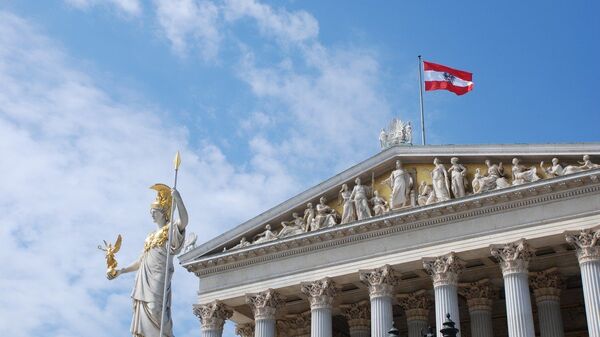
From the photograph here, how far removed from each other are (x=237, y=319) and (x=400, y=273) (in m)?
9.02

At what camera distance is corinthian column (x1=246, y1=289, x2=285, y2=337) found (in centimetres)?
3684

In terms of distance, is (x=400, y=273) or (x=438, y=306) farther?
(x=400, y=273)

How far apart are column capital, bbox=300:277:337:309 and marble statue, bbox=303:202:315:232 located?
7.94ft

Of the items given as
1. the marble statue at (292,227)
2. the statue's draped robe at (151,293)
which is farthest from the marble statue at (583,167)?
the statue's draped robe at (151,293)

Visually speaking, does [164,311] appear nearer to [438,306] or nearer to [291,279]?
[438,306]

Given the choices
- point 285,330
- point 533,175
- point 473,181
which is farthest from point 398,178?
point 285,330

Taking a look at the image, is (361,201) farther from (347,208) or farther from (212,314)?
(212,314)

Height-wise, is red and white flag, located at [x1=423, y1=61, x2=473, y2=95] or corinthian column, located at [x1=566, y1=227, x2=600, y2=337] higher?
red and white flag, located at [x1=423, y1=61, x2=473, y2=95]

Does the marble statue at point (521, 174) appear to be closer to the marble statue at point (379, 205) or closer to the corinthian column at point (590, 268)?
the corinthian column at point (590, 268)

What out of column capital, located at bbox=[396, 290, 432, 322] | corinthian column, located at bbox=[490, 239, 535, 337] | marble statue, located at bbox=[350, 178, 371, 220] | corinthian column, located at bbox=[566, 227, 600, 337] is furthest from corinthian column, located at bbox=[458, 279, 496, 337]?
corinthian column, located at bbox=[566, 227, 600, 337]

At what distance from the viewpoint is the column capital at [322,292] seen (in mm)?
35906

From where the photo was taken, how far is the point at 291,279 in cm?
3700

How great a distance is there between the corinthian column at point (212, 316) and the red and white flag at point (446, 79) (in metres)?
13.1

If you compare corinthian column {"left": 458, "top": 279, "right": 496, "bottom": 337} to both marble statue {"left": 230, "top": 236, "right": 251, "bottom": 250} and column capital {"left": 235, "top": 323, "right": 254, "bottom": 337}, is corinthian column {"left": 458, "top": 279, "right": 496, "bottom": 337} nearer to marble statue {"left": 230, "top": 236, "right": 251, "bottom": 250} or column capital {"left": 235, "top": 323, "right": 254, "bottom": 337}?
marble statue {"left": 230, "top": 236, "right": 251, "bottom": 250}
